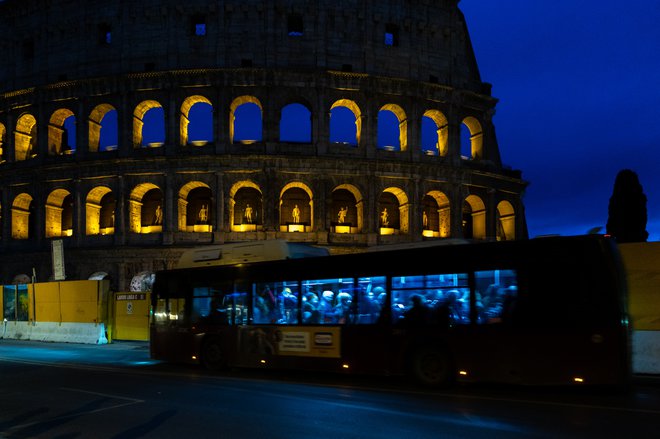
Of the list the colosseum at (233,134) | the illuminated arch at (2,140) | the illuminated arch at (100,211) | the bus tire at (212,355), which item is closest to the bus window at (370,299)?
the bus tire at (212,355)

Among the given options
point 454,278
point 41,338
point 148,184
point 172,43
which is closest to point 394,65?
point 172,43

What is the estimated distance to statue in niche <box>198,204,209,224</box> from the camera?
37.4 m

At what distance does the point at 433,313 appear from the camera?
12.6m

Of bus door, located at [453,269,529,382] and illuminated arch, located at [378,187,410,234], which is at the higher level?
illuminated arch, located at [378,187,410,234]

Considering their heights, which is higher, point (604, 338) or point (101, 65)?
point (101, 65)

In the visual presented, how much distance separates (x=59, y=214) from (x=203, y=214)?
399 inches

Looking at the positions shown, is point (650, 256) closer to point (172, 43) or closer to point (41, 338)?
point (41, 338)

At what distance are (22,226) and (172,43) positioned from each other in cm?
1604

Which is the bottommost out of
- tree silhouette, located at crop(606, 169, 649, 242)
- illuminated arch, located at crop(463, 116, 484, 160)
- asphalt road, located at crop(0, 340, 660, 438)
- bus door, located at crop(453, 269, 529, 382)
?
asphalt road, located at crop(0, 340, 660, 438)

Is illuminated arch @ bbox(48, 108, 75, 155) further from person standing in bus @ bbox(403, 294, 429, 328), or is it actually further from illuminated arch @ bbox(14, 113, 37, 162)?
person standing in bus @ bbox(403, 294, 429, 328)

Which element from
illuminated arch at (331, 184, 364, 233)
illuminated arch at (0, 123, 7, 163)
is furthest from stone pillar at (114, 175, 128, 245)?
illuminated arch at (331, 184, 364, 233)

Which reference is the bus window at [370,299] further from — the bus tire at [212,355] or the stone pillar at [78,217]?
the stone pillar at [78,217]

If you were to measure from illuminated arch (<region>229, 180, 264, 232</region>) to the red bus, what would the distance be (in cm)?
1993

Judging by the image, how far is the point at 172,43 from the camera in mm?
36844
